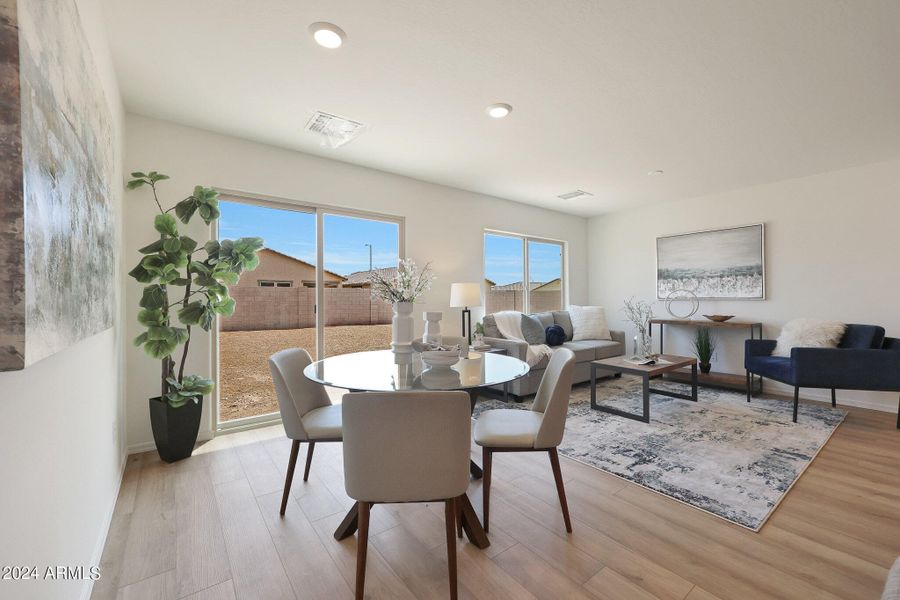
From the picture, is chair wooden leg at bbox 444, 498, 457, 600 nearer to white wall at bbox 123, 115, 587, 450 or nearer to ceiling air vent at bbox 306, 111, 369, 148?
white wall at bbox 123, 115, 587, 450

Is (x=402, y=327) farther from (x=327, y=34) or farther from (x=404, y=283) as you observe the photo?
(x=327, y=34)

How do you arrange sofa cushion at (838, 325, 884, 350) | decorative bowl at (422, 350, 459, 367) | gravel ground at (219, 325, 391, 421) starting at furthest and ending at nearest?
1. sofa cushion at (838, 325, 884, 350)
2. gravel ground at (219, 325, 391, 421)
3. decorative bowl at (422, 350, 459, 367)

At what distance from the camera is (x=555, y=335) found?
495 centimetres

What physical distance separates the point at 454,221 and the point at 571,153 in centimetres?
163

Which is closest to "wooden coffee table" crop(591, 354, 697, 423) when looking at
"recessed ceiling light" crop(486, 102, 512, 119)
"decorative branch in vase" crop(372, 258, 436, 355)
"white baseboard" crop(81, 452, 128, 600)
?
"decorative branch in vase" crop(372, 258, 436, 355)

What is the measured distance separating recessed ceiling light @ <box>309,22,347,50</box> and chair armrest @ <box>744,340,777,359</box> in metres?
4.85

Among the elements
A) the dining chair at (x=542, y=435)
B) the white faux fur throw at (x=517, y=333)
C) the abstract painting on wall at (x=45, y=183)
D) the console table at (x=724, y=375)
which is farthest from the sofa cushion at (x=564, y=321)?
the abstract painting on wall at (x=45, y=183)

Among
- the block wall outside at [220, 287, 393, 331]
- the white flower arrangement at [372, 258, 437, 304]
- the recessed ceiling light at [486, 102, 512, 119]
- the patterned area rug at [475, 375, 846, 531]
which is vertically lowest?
the patterned area rug at [475, 375, 846, 531]

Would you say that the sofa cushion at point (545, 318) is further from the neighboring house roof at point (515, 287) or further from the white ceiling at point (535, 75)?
the white ceiling at point (535, 75)

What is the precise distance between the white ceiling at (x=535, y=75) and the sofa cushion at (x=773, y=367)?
2.04 m

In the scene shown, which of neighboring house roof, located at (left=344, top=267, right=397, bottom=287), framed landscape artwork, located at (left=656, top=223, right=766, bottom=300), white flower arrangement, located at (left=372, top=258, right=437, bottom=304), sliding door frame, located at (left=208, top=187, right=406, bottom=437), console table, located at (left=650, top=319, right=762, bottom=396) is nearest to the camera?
white flower arrangement, located at (left=372, top=258, right=437, bottom=304)

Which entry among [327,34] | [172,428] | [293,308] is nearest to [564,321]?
[293,308]

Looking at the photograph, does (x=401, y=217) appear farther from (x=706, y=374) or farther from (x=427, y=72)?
(x=706, y=374)

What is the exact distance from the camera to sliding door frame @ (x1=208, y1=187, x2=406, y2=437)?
3.18 m
